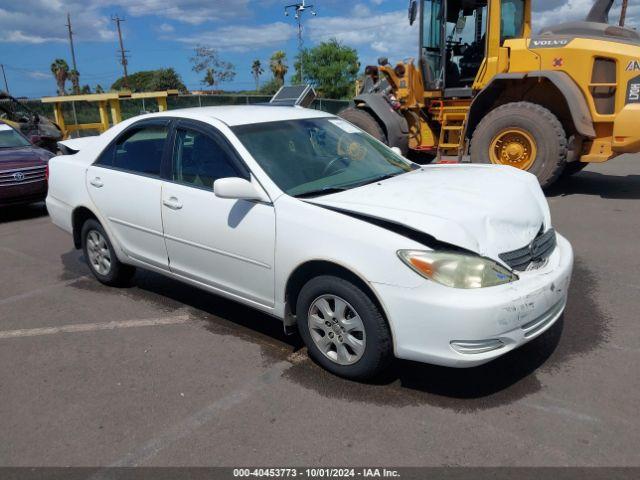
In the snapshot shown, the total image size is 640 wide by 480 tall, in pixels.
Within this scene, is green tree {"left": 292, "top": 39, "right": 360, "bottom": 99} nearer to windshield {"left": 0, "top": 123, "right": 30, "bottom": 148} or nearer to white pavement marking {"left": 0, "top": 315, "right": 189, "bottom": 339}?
windshield {"left": 0, "top": 123, "right": 30, "bottom": 148}

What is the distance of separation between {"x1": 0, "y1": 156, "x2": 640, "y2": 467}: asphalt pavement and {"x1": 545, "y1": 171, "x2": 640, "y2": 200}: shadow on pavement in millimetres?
3985

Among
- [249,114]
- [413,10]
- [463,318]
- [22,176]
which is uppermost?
[413,10]

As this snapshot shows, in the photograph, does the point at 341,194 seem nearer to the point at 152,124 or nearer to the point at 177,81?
the point at 152,124

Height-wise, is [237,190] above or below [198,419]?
above

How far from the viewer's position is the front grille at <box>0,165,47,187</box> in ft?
26.9

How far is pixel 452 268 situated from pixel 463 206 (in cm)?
50

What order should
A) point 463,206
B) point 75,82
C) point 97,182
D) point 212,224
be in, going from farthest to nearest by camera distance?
point 75,82 → point 97,182 → point 212,224 → point 463,206

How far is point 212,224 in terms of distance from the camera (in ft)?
12.1

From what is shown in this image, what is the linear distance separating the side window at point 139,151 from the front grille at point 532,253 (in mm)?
2732

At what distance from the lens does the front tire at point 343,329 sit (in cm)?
297

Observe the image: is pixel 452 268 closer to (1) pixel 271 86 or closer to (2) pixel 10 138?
(2) pixel 10 138

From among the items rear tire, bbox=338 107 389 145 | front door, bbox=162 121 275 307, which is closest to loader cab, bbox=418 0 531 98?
rear tire, bbox=338 107 389 145

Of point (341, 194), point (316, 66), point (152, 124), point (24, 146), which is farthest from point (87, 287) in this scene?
point (316, 66)

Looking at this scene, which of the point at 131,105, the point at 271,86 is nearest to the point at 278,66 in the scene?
the point at 271,86
